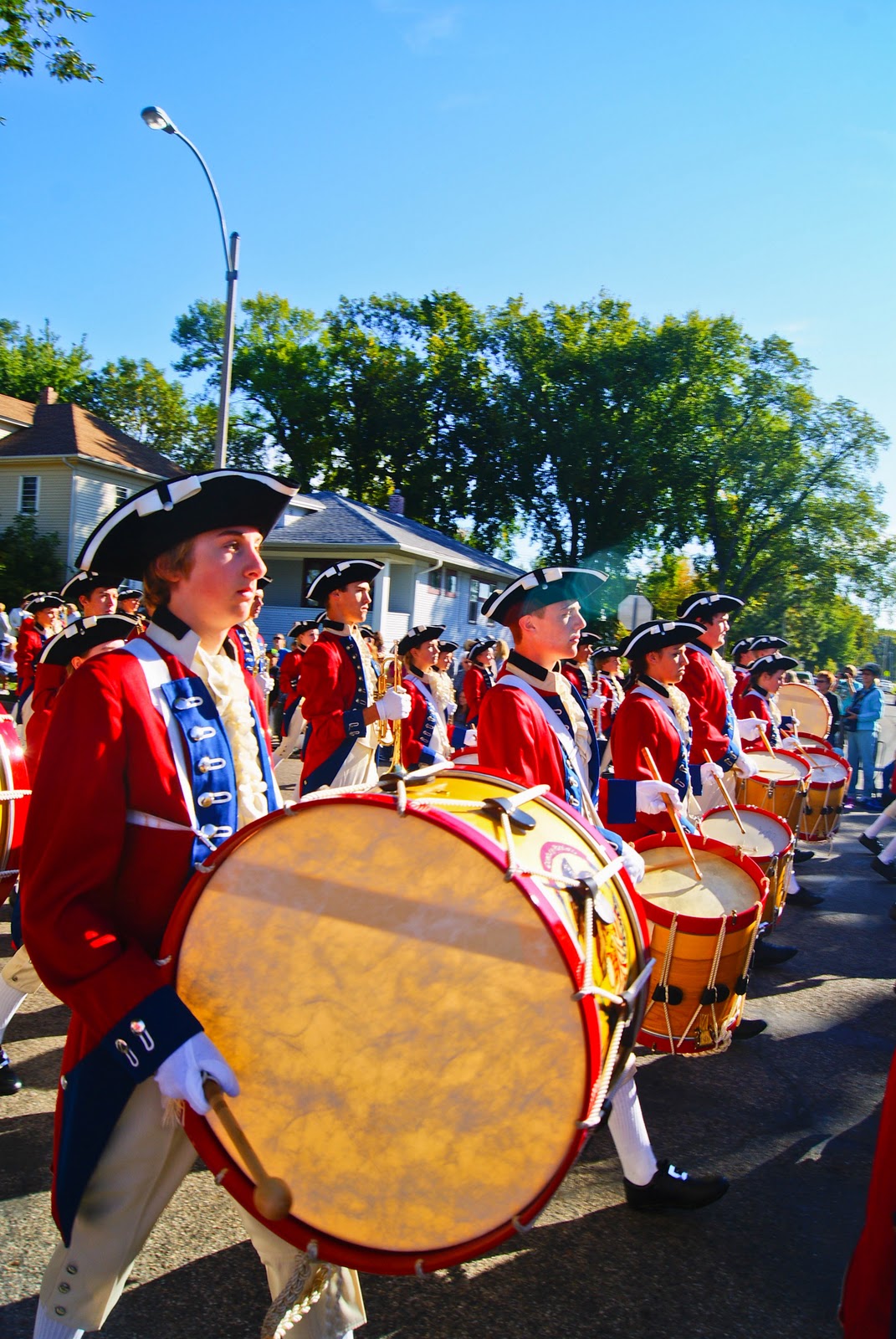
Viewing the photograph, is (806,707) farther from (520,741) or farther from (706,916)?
(520,741)

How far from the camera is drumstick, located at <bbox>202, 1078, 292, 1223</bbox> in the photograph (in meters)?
1.75

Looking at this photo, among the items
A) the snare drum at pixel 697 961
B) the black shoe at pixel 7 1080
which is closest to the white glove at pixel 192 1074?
the snare drum at pixel 697 961

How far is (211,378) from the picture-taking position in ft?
174

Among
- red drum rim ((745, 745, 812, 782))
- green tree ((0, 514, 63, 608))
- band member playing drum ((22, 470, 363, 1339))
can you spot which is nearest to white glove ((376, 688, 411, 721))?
red drum rim ((745, 745, 812, 782))

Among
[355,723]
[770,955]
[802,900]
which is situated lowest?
[802,900]

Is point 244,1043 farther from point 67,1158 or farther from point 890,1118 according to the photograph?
point 890,1118

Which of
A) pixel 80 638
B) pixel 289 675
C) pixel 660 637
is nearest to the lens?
pixel 80 638

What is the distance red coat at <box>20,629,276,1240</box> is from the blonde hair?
0.23 meters

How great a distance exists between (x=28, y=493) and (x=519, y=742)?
3078 centimetres

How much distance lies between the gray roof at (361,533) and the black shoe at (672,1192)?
26.0 m

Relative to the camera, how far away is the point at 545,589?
3.57 metres

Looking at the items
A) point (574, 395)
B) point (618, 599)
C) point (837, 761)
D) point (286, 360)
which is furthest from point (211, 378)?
point (837, 761)

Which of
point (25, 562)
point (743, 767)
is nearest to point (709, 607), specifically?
point (743, 767)

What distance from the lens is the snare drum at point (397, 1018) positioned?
171 cm
